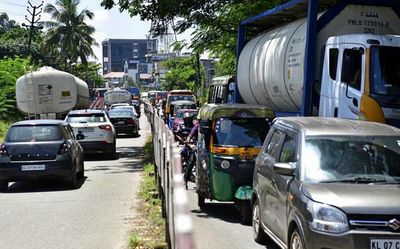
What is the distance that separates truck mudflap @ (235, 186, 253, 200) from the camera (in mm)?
9353

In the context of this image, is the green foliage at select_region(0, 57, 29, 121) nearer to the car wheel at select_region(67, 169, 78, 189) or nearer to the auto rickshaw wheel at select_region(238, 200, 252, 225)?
the car wheel at select_region(67, 169, 78, 189)

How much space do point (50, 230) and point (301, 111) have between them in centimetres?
521

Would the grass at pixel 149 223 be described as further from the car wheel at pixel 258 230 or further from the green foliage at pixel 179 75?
the green foliage at pixel 179 75

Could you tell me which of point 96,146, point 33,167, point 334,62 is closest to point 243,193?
point 334,62

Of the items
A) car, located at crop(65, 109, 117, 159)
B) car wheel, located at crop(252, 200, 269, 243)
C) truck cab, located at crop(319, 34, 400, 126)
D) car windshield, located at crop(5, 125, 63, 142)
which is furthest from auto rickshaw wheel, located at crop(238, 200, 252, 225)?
car, located at crop(65, 109, 117, 159)

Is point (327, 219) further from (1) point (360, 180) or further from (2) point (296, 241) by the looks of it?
(1) point (360, 180)

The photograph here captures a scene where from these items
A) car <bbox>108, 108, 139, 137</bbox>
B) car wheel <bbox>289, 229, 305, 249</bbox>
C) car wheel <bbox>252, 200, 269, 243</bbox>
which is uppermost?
car wheel <bbox>289, 229, 305, 249</bbox>

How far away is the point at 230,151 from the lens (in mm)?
9977

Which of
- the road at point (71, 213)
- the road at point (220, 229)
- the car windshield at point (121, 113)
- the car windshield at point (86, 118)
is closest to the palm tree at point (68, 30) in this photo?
the car windshield at point (121, 113)

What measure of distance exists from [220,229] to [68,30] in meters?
61.5

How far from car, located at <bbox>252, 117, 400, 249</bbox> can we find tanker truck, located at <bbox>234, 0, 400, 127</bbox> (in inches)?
108

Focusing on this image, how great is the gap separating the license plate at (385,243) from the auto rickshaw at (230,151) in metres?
3.90

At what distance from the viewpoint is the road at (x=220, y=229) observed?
8.13 m

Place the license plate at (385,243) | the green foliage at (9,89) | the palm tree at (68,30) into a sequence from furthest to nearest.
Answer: the palm tree at (68,30)
the green foliage at (9,89)
the license plate at (385,243)
